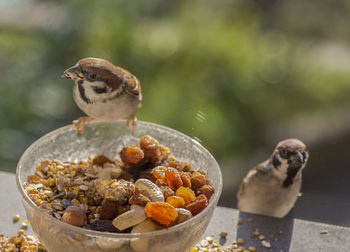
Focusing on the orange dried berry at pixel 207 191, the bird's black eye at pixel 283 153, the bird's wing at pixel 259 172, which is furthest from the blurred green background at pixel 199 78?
the orange dried berry at pixel 207 191

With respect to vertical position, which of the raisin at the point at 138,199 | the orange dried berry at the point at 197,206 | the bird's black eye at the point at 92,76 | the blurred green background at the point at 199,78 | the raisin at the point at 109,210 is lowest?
the blurred green background at the point at 199,78

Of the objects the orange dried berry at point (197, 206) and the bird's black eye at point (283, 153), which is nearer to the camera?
the orange dried berry at point (197, 206)

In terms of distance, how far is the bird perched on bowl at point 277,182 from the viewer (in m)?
1.34

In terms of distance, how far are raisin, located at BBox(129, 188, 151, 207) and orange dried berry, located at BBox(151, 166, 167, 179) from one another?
83 millimetres

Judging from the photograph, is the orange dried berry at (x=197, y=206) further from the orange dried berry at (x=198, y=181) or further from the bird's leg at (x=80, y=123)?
the bird's leg at (x=80, y=123)

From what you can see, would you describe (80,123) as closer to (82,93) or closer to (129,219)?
(82,93)

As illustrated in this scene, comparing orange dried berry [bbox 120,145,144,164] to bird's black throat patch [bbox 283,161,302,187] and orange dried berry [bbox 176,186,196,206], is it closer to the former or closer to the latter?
orange dried berry [bbox 176,186,196,206]

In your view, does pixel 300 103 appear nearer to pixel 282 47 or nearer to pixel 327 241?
pixel 282 47

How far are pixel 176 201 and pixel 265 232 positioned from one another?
0.35m

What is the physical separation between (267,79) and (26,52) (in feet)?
4.47

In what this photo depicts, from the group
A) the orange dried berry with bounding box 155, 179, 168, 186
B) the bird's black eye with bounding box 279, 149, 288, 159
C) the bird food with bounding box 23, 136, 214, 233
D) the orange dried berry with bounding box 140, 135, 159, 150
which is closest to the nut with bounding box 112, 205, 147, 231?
the bird food with bounding box 23, 136, 214, 233

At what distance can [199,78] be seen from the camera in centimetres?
260

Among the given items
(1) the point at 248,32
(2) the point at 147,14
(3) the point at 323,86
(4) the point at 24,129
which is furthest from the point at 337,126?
(4) the point at 24,129

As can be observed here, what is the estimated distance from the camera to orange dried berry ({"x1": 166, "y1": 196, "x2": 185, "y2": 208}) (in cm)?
83
